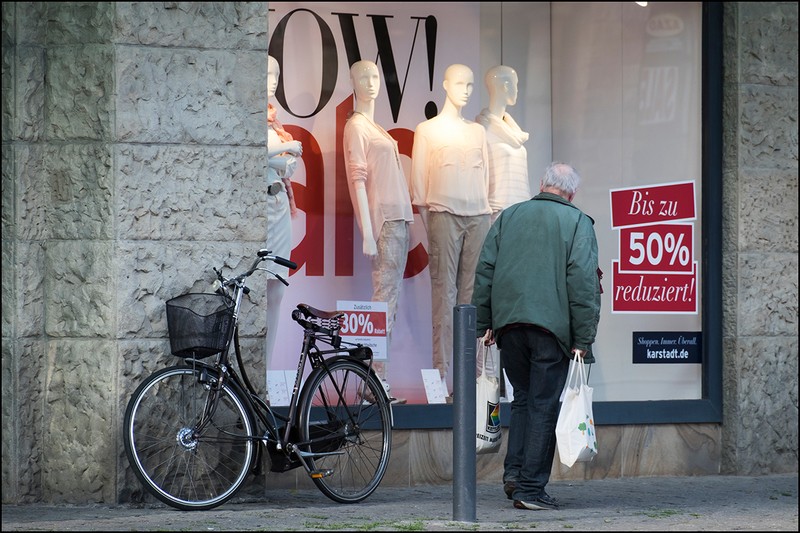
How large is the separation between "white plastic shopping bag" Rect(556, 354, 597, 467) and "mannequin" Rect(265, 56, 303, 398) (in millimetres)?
2116

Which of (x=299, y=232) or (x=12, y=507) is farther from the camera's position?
(x=299, y=232)

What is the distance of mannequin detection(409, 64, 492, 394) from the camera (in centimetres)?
880

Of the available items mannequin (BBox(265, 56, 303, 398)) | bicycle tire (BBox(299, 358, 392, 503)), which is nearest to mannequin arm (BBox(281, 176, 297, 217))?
mannequin (BBox(265, 56, 303, 398))

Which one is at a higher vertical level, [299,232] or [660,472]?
[299,232]

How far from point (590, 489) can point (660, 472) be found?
851mm

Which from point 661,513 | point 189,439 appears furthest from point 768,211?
point 189,439

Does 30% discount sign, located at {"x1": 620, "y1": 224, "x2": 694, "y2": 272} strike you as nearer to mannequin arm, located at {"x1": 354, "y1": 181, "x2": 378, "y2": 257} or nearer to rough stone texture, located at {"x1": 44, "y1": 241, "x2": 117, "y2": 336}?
mannequin arm, located at {"x1": 354, "y1": 181, "x2": 378, "y2": 257}

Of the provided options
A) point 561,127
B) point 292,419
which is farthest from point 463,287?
point 292,419

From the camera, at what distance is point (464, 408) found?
6.34 metres

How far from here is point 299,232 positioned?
8.53m

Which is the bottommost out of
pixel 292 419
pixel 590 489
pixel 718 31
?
pixel 590 489

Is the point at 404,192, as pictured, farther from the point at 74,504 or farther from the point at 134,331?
the point at 74,504

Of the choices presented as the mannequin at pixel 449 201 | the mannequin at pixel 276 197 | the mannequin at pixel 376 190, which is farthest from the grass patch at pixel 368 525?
the mannequin at pixel 449 201

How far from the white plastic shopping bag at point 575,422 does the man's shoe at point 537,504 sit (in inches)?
14.5
